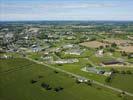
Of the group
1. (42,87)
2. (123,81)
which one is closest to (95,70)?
(123,81)

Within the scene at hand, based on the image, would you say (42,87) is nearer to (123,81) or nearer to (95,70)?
(95,70)

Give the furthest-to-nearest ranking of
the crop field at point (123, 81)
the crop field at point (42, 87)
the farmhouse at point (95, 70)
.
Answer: the farmhouse at point (95, 70) → the crop field at point (123, 81) → the crop field at point (42, 87)

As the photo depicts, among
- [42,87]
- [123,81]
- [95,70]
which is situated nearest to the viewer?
[42,87]

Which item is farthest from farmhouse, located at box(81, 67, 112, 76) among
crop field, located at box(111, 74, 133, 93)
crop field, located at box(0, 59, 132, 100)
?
crop field, located at box(0, 59, 132, 100)

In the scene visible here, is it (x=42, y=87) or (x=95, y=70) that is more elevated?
(x=95, y=70)

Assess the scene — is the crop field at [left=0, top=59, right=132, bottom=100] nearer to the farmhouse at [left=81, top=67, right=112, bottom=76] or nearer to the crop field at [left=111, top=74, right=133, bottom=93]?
the crop field at [left=111, top=74, right=133, bottom=93]

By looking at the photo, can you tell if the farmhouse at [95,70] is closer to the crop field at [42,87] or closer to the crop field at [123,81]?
the crop field at [123,81]

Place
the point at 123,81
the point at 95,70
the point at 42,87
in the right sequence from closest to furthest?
the point at 42,87 < the point at 123,81 < the point at 95,70

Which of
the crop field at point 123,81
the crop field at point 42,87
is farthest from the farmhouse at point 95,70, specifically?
the crop field at point 42,87
